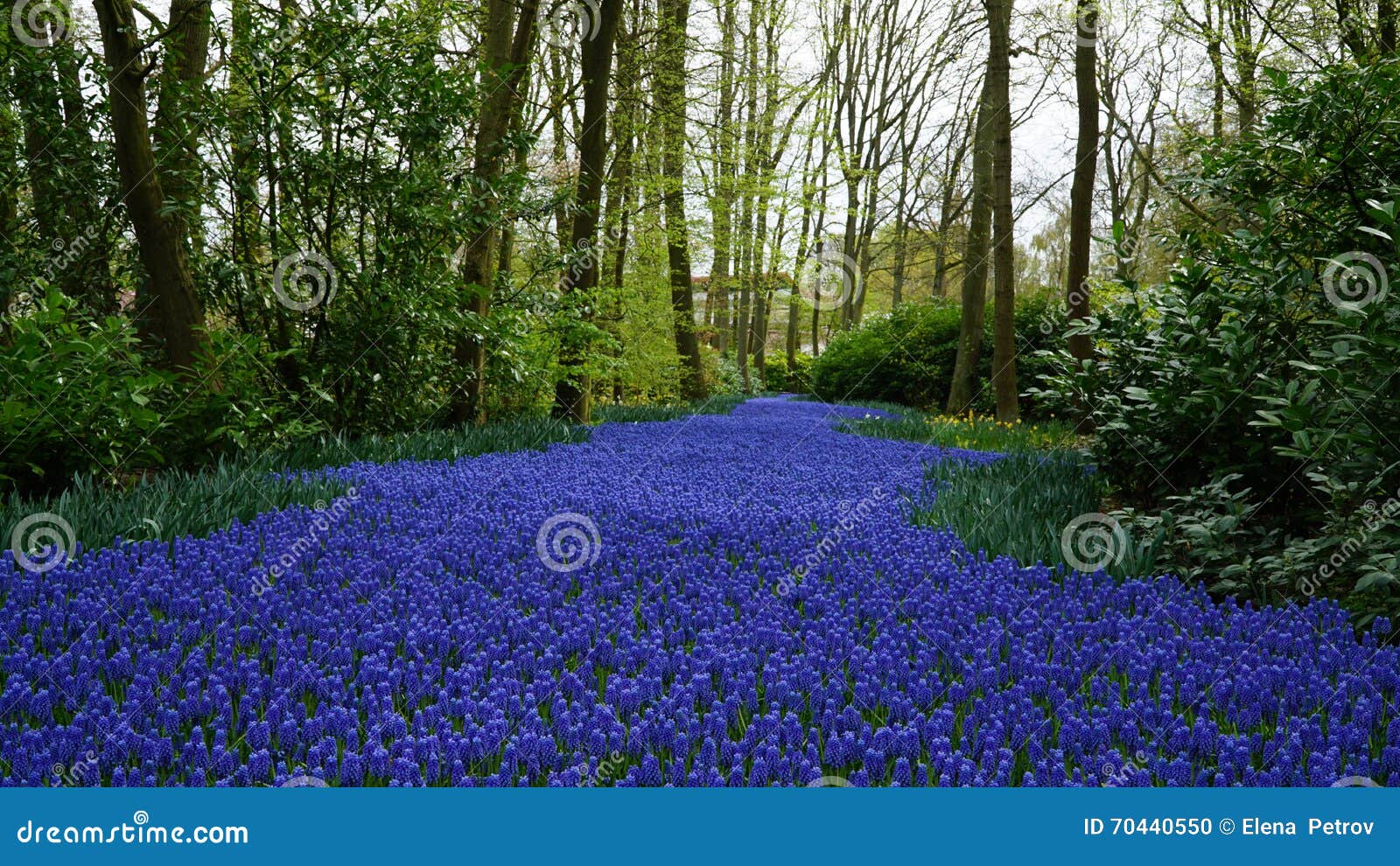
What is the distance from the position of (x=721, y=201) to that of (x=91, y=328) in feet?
39.2

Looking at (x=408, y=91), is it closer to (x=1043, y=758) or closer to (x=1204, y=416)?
(x=1204, y=416)

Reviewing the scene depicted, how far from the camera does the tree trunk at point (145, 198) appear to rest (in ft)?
17.2

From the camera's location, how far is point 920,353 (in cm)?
1634

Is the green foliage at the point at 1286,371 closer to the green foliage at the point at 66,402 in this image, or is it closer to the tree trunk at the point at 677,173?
the green foliage at the point at 66,402

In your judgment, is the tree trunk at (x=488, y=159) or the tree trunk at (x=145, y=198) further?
the tree trunk at (x=488, y=159)

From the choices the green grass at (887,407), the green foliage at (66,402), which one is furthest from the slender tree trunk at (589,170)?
the green grass at (887,407)

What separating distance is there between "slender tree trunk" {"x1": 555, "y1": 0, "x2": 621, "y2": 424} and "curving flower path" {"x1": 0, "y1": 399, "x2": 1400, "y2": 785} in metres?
6.01

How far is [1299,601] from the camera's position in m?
3.15

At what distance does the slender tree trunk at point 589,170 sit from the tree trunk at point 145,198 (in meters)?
4.19

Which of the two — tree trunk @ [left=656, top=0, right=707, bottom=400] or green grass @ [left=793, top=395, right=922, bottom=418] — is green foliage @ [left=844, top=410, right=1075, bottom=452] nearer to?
green grass @ [left=793, top=395, right=922, bottom=418]

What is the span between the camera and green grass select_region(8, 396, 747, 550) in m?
3.46

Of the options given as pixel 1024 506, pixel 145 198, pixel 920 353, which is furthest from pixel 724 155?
pixel 1024 506

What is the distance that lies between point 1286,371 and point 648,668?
139 inches

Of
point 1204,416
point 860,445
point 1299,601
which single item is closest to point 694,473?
point 860,445
